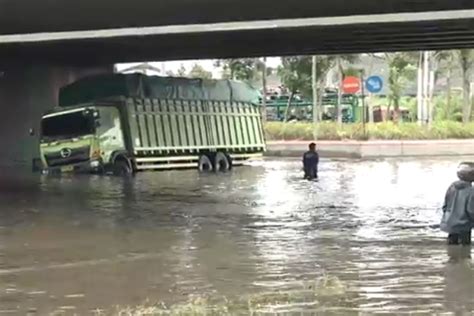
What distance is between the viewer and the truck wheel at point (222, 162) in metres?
36.1

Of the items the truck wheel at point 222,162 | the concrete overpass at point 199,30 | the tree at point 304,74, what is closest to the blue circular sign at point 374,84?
the tree at point 304,74

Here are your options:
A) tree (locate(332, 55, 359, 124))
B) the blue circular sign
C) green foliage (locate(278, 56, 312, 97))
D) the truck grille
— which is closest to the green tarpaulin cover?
the truck grille

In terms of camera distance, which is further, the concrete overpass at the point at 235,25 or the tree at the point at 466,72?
the tree at the point at 466,72

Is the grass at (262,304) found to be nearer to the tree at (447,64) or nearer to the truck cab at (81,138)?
the truck cab at (81,138)

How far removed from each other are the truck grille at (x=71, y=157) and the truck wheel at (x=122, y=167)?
3.66 ft

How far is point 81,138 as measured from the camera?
1226 inches

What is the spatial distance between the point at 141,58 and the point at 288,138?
1660cm

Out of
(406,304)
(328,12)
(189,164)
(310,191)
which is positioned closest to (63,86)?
(189,164)

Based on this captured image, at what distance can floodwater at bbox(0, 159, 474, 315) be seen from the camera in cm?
998

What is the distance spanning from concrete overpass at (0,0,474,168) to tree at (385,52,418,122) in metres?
24.8

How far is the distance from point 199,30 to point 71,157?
1013cm

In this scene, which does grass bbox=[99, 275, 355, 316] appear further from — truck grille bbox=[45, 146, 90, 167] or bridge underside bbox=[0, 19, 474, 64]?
truck grille bbox=[45, 146, 90, 167]

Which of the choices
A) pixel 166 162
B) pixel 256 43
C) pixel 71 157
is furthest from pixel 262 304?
pixel 166 162

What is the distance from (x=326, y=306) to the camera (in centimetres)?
918
